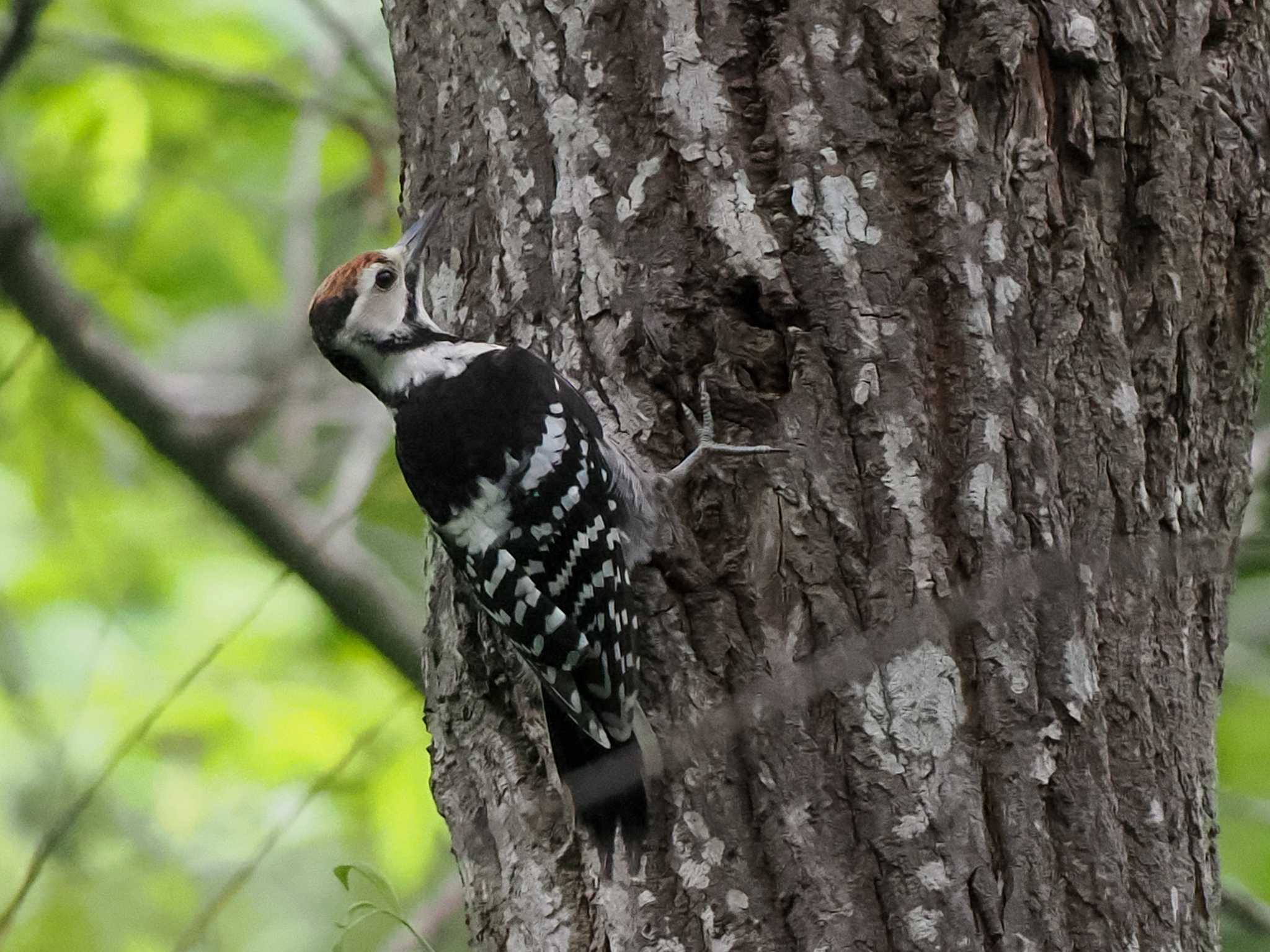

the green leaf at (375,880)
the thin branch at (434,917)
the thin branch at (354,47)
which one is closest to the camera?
the green leaf at (375,880)

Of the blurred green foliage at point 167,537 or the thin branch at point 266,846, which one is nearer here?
the thin branch at point 266,846

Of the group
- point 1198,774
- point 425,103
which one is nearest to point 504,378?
point 425,103

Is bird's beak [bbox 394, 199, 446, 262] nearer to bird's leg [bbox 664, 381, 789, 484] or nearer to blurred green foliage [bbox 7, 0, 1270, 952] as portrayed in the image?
bird's leg [bbox 664, 381, 789, 484]

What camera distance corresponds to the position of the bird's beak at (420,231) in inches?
95.3

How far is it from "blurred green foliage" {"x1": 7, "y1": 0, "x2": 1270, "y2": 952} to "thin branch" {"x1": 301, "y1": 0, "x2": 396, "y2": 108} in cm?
4

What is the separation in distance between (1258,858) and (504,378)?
2.28 m

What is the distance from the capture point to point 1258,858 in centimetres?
325

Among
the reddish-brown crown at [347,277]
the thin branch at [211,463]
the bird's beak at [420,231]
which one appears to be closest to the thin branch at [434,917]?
the thin branch at [211,463]

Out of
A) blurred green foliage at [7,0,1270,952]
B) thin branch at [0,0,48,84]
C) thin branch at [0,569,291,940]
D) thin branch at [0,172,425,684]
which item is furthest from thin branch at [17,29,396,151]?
thin branch at [0,569,291,940]

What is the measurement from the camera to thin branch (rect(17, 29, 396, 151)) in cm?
346

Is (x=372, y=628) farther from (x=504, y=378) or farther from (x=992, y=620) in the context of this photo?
(x=992, y=620)

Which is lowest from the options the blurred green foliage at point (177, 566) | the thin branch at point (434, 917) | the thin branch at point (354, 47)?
the thin branch at point (434, 917)

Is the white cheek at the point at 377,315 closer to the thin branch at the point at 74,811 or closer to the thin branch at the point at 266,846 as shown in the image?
the thin branch at the point at 74,811

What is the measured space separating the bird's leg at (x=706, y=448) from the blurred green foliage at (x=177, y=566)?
1.06 metres
